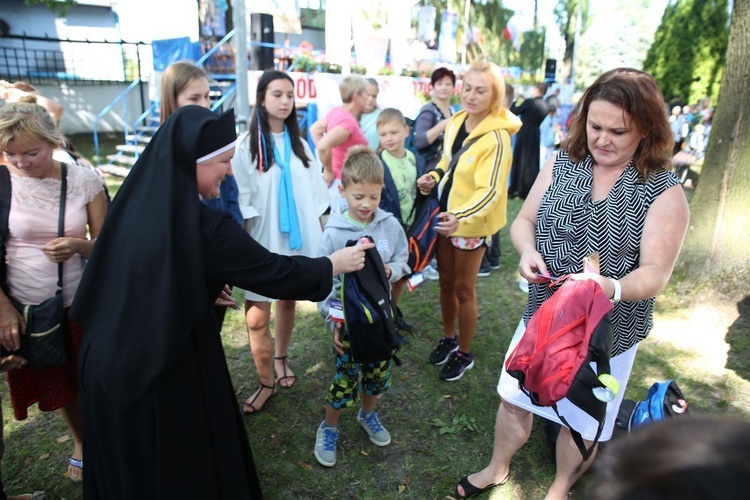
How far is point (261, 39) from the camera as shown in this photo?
1080 centimetres

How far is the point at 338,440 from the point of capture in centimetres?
317

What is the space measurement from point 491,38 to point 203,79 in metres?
35.3

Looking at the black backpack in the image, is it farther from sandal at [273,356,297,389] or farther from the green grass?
sandal at [273,356,297,389]

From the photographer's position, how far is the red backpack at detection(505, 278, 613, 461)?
5.89 feet

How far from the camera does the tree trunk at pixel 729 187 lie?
4559 mm

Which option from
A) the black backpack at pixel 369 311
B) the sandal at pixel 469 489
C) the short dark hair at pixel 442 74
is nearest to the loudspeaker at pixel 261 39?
the short dark hair at pixel 442 74

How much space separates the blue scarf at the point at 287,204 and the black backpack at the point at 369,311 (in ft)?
2.96

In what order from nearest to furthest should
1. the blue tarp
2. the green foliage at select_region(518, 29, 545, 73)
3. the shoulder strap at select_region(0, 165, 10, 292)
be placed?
the shoulder strap at select_region(0, 165, 10, 292), the blue tarp, the green foliage at select_region(518, 29, 545, 73)

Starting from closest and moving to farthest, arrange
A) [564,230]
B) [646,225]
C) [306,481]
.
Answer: [646,225]
[564,230]
[306,481]

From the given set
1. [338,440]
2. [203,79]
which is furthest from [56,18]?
[338,440]

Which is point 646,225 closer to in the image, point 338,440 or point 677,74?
point 338,440

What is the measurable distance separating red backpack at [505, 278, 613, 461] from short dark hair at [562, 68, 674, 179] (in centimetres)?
63

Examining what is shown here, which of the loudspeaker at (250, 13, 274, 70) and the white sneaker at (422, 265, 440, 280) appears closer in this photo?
the white sneaker at (422, 265, 440, 280)

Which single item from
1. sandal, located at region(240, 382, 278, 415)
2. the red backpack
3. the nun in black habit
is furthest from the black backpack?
sandal, located at region(240, 382, 278, 415)
